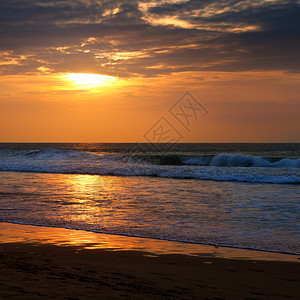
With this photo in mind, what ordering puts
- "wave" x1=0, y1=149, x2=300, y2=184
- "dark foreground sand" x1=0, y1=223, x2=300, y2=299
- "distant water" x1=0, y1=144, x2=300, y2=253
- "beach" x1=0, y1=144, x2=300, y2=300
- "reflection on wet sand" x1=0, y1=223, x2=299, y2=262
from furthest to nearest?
"wave" x1=0, y1=149, x2=300, y2=184
"distant water" x1=0, y1=144, x2=300, y2=253
"reflection on wet sand" x1=0, y1=223, x2=299, y2=262
"beach" x1=0, y1=144, x2=300, y2=300
"dark foreground sand" x1=0, y1=223, x2=300, y2=299

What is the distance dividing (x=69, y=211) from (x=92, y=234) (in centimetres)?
323

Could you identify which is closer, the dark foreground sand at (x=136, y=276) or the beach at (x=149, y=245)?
the dark foreground sand at (x=136, y=276)

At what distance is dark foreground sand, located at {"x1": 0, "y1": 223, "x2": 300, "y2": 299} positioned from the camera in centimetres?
507

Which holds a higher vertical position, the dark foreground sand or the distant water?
the dark foreground sand

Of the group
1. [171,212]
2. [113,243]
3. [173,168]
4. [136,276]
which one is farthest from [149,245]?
[173,168]

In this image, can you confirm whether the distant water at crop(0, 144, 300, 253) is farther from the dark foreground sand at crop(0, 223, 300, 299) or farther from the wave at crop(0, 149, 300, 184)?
the wave at crop(0, 149, 300, 184)

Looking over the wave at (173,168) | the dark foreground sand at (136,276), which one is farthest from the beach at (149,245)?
the wave at (173,168)

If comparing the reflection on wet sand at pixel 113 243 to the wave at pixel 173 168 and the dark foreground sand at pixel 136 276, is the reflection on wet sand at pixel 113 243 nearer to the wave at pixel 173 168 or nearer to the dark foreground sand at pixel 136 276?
the dark foreground sand at pixel 136 276

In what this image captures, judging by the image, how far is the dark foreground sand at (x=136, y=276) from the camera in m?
5.07

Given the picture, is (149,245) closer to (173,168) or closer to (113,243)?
(113,243)

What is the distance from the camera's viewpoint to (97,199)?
14.7 meters

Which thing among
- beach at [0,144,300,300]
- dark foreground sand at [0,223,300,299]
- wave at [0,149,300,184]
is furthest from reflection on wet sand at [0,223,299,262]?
wave at [0,149,300,184]

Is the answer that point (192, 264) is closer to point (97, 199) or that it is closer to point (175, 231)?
point (175, 231)

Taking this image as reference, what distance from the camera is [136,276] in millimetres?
5836
